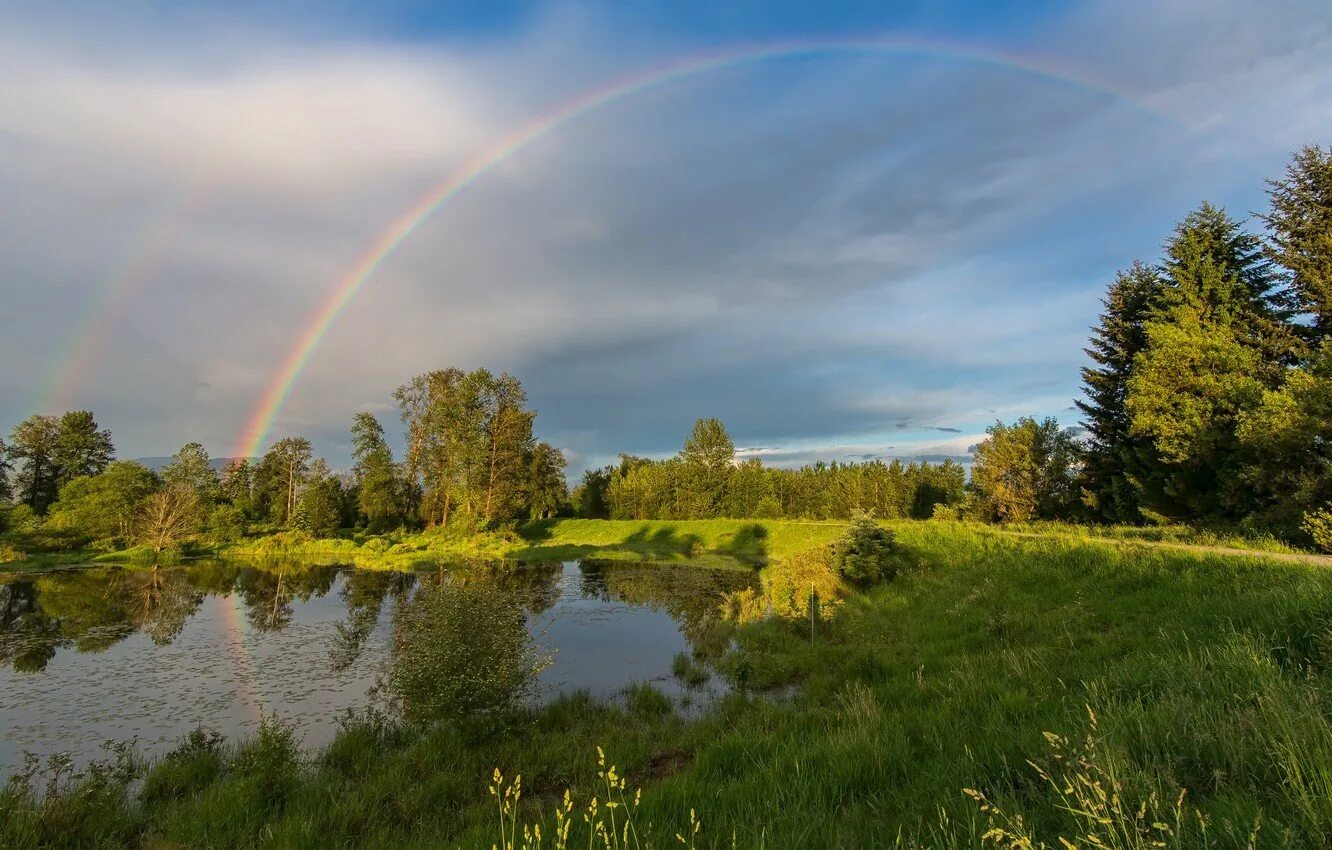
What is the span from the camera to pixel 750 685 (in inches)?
579

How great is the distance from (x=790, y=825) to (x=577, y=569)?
40.9 meters

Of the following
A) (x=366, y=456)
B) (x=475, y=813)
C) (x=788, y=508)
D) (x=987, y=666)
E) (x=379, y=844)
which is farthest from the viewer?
(x=788, y=508)

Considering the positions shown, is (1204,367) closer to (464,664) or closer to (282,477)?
(464,664)

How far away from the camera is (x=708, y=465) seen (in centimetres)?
8594

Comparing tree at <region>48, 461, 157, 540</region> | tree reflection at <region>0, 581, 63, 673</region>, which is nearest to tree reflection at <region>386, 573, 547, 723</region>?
tree reflection at <region>0, 581, 63, 673</region>

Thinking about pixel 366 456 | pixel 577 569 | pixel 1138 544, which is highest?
pixel 366 456

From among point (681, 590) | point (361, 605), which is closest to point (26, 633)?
point (361, 605)

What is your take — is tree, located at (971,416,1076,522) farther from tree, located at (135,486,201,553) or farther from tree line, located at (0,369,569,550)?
tree, located at (135,486,201,553)

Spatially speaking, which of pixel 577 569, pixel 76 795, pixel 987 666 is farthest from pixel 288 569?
pixel 987 666

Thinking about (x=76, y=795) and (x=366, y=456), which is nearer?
(x=76, y=795)

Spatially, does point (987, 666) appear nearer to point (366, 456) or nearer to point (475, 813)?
point (475, 813)

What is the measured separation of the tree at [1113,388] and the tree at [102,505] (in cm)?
8015

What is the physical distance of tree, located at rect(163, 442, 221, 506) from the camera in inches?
3204

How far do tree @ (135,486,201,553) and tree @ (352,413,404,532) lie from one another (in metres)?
16.6
